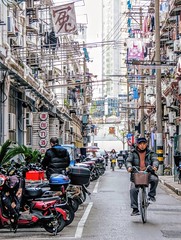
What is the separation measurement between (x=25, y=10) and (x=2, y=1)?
1288 cm

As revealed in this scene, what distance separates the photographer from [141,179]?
14305mm

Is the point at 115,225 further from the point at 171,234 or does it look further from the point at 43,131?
the point at 43,131

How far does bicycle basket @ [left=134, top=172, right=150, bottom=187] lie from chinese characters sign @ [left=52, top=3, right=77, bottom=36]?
15.2 metres

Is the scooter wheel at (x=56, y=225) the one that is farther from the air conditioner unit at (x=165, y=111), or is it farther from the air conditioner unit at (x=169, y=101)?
the air conditioner unit at (x=165, y=111)

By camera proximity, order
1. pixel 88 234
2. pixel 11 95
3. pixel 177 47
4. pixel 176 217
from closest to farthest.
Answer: pixel 88 234 < pixel 176 217 < pixel 11 95 < pixel 177 47

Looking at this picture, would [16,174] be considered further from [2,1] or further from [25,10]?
[25,10]

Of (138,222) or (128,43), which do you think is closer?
(138,222)

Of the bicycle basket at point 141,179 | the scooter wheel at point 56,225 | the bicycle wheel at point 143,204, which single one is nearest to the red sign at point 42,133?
the bicycle wheel at point 143,204

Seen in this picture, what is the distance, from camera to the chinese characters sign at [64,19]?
28469mm

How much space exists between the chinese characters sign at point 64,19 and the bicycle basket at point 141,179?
1524cm

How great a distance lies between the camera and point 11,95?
1403 inches

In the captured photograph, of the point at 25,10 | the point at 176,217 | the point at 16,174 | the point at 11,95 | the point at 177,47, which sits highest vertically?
the point at 25,10

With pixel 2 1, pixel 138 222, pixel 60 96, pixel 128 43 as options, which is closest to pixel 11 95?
pixel 2 1

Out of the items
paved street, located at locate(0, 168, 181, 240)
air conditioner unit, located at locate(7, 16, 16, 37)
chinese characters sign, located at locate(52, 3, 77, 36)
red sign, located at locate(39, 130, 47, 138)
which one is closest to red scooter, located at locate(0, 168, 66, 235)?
paved street, located at locate(0, 168, 181, 240)
